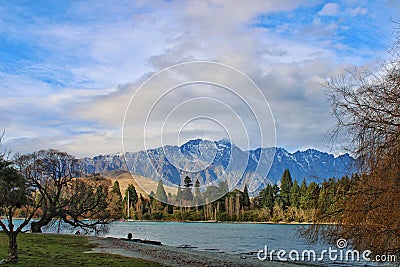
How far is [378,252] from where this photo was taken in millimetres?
10102

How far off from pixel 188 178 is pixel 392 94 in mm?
73984

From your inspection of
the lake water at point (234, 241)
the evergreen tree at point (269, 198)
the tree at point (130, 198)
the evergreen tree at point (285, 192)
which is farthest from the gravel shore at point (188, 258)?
the tree at point (130, 198)

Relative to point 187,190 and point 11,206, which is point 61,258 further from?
point 187,190

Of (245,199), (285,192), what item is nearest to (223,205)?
(245,199)

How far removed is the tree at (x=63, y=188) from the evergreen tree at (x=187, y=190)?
87.9 ft

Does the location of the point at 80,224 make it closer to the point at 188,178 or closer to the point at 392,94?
the point at 188,178

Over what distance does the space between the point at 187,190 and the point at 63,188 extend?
108 ft

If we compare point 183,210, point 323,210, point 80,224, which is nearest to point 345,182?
point 323,210

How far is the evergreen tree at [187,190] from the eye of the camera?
8106 cm

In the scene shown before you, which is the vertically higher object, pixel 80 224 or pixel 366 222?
pixel 366 222

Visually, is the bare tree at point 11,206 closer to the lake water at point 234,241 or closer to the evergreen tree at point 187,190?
the lake water at point 234,241

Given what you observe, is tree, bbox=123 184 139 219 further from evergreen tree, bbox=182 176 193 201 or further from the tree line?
evergreen tree, bbox=182 176 193 201

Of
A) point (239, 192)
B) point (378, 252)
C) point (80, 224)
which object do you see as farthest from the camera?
point (239, 192)

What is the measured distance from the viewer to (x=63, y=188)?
2114 inches
